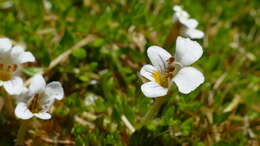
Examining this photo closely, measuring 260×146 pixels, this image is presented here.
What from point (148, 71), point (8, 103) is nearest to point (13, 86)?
point (8, 103)

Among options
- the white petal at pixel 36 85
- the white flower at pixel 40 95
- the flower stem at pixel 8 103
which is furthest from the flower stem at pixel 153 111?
the flower stem at pixel 8 103

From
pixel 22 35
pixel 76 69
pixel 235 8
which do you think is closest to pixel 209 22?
pixel 235 8

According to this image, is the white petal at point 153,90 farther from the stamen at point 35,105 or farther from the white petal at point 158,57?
the stamen at point 35,105

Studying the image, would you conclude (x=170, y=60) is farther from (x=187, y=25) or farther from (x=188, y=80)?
(x=187, y=25)

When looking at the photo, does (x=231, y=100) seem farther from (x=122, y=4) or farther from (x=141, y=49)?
(x=122, y=4)

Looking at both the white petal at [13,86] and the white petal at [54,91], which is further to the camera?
the white petal at [54,91]

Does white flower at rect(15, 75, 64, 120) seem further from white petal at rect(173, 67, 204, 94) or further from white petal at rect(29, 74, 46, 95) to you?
white petal at rect(173, 67, 204, 94)
